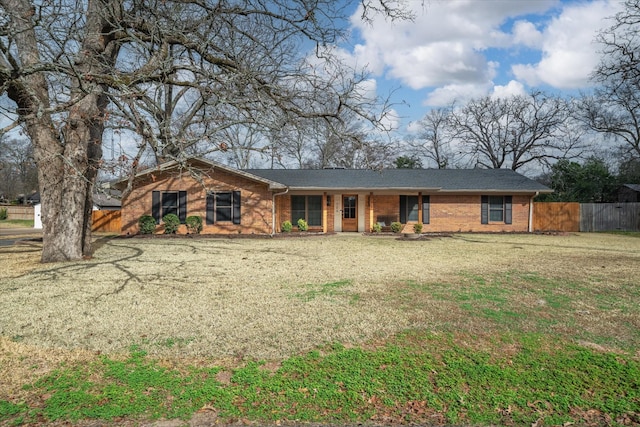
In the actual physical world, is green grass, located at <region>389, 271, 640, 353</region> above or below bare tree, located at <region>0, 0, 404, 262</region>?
below

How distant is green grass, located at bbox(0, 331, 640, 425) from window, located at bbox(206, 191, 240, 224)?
50.3ft

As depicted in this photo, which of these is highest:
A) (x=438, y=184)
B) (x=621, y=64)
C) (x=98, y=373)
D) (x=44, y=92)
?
(x=621, y=64)

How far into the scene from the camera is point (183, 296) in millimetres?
6633

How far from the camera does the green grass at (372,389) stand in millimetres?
2986

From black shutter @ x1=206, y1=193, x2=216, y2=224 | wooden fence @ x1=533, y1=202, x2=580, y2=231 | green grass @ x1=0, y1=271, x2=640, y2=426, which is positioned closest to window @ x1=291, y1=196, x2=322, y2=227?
black shutter @ x1=206, y1=193, x2=216, y2=224

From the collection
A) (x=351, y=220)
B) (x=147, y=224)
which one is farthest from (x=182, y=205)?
(x=351, y=220)

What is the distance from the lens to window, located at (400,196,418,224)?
21.8 m

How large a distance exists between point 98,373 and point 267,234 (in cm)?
1537

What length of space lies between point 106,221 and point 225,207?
9.72 m

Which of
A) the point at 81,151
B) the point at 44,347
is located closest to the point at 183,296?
the point at 44,347

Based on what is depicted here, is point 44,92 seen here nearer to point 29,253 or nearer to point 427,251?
point 29,253

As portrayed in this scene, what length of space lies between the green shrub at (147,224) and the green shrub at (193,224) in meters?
1.50

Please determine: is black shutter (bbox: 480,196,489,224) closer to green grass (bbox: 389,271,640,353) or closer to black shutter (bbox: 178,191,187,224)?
green grass (bbox: 389,271,640,353)

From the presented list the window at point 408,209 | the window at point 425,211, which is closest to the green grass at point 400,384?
the window at point 408,209
